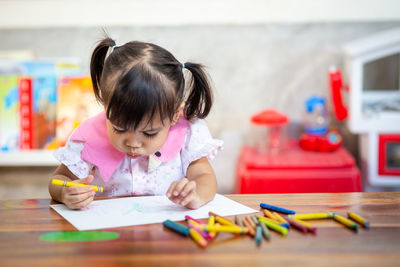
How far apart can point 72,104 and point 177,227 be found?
131cm

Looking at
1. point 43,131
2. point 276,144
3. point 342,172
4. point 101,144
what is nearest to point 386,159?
point 342,172

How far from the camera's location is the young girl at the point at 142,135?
0.79m

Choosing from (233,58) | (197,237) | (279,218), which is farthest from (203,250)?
(233,58)

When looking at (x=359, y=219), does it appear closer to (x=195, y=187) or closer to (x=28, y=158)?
(x=195, y=187)

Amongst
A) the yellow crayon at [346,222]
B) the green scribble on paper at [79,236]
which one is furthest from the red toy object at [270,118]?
the green scribble on paper at [79,236]

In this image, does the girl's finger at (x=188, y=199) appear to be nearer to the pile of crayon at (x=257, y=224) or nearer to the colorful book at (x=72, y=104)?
the pile of crayon at (x=257, y=224)

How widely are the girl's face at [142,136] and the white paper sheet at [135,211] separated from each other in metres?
0.09

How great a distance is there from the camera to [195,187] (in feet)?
2.52

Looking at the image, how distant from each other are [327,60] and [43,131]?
45.0 inches

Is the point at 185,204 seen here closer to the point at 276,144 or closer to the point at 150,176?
the point at 150,176

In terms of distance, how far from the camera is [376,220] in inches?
25.4

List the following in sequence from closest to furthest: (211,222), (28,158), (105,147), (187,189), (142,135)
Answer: (211,222)
(187,189)
(142,135)
(105,147)
(28,158)

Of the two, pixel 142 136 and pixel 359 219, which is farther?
pixel 142 136

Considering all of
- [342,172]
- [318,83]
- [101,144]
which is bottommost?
[342,172]
